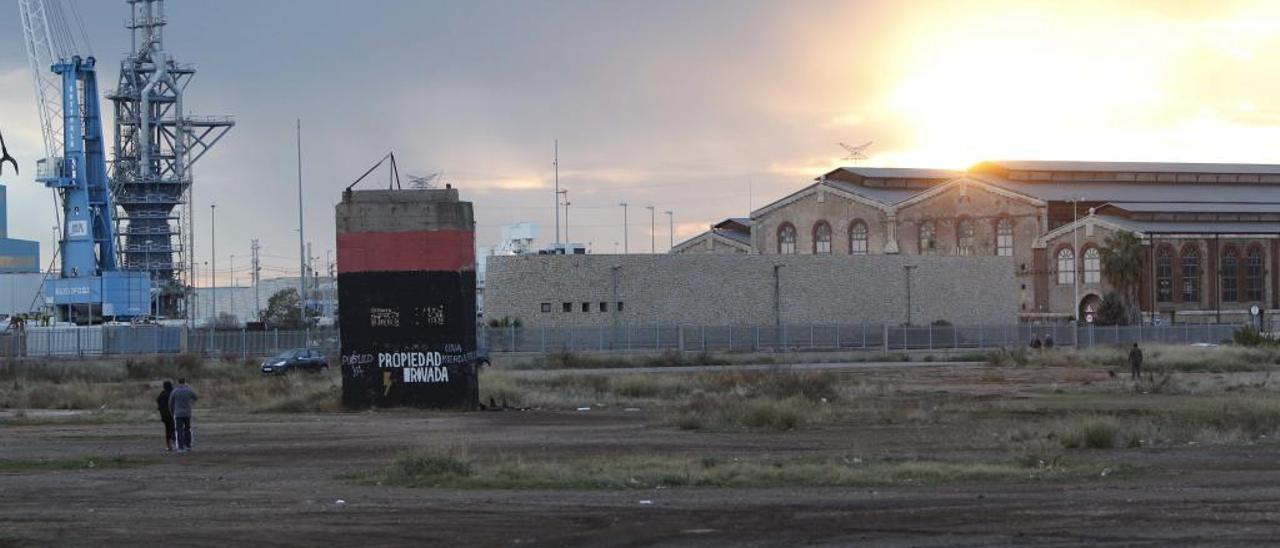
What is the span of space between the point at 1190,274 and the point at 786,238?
29.5 meters

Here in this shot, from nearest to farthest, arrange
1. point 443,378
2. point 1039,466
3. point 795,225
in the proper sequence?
1. point 1039,466
2. point 443,378
3. point 795,225

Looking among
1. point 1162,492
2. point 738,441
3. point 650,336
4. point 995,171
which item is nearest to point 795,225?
point 995,171

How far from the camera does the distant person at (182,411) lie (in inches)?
1246

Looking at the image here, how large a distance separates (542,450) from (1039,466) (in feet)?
32.1

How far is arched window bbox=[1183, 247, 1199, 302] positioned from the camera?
10725cm

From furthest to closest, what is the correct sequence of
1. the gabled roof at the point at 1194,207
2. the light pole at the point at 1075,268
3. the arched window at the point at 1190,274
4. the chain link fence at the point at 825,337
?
the gabled roof at the point at 1194,207, the arched window at the point at 1190,274, the light pole at the point at 1075,268, the chain link fence at the point at 825,337

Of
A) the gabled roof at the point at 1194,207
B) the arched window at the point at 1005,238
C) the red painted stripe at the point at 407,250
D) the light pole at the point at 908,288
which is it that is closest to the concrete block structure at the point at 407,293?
the red painted stripe at the point at 407,250

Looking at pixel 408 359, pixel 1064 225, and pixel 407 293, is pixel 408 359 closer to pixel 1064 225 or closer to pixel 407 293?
pixel 407 293

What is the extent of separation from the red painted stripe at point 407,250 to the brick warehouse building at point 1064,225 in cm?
7015

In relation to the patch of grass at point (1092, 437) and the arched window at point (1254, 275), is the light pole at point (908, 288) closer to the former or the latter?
the arched window at point (1254, 275)

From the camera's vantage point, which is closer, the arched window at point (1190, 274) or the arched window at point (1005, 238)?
the arched window at point (1190, 274)

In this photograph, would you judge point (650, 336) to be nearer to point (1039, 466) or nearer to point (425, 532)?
point (1039, 466)

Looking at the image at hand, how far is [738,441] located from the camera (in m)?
32.9

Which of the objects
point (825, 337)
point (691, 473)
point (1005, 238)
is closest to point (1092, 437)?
point (691, 473)
